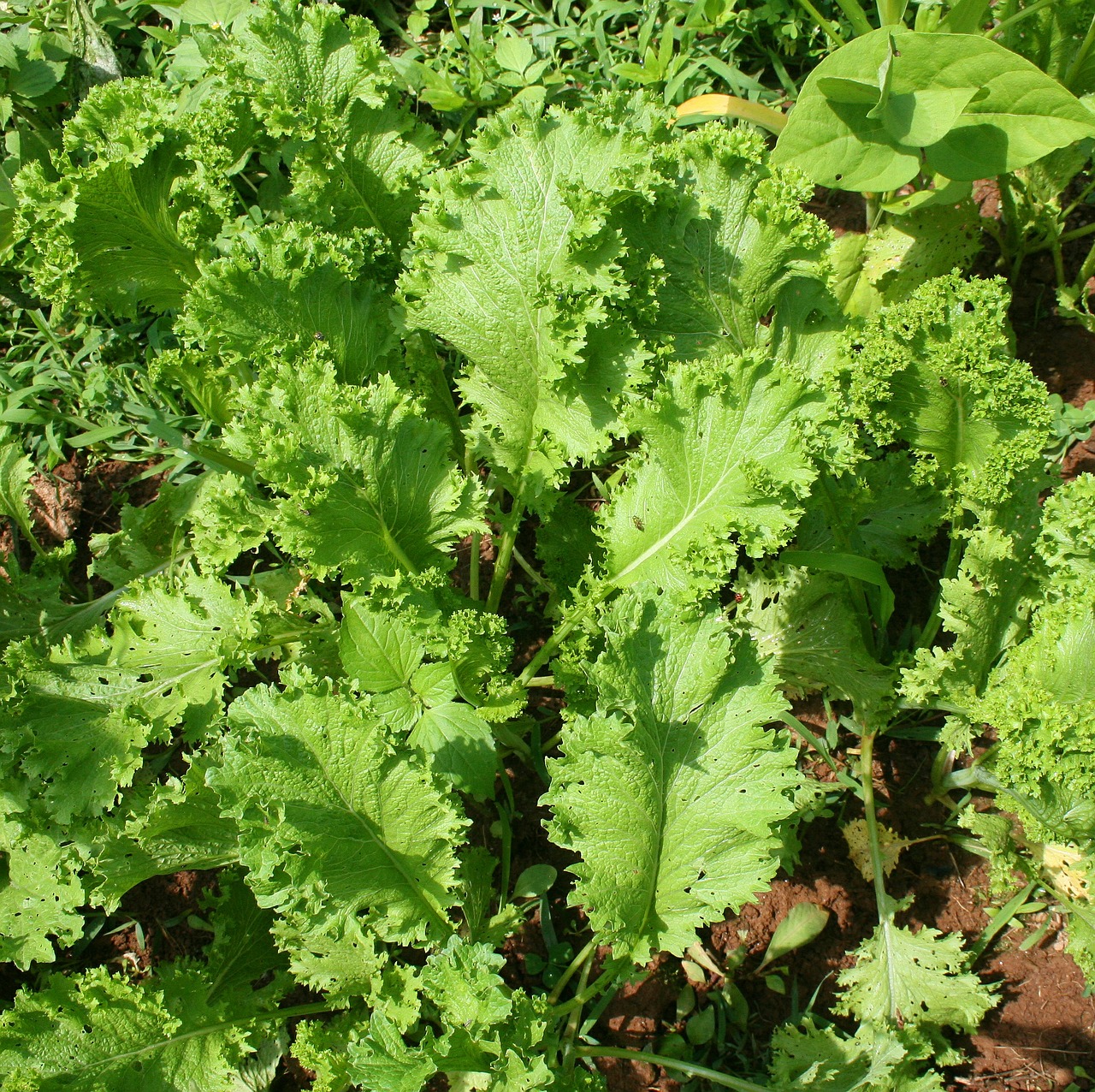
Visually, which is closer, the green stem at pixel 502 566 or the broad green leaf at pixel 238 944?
the broad green leaf at pixel 238 944

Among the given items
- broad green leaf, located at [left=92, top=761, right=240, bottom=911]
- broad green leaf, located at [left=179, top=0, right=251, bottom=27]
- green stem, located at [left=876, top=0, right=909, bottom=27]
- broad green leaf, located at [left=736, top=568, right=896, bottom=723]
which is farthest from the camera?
broad green leaf, located at [left=179, top=0, right=251, bottom=27]

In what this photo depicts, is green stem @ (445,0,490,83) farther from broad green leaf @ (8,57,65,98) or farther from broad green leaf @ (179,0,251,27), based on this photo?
broad green leaf @ (8,57,65,98)

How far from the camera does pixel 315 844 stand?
2543mm

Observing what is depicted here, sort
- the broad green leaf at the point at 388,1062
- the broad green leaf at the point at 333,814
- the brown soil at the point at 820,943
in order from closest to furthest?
1. the broad green leaf at the point at 388,1062
2. the broad green leaf at the point at 333,814
3. the brown soil at the point at 820,943

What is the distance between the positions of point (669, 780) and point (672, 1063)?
935 mm

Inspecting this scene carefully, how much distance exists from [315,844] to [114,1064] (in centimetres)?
97

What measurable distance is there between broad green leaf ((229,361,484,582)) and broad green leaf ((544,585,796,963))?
694mm

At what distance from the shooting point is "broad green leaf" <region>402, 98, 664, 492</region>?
112 inches

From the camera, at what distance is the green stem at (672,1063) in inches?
109

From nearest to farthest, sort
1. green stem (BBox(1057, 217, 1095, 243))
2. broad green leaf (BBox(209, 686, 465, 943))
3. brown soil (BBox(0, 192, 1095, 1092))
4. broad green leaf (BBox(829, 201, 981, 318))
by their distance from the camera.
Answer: broad green leaf (BBox(209, 686, 465, 943)), brown soil (BBox(0, 192, 1095, 1092)), broad green leaf (BBox(829, 201, 981, 318)), green stem (BBox(1057, 217, 1095, 243))

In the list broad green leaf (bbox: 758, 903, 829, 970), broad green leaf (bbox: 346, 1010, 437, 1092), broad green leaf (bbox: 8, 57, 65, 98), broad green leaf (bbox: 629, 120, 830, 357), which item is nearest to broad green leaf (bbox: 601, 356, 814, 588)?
broad green leaf (bbox: 629, 120, 830, 357)

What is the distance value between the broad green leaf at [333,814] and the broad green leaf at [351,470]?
468 mm

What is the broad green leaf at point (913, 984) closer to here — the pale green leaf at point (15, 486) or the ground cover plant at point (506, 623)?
the ground cover plant at point (506, 623)

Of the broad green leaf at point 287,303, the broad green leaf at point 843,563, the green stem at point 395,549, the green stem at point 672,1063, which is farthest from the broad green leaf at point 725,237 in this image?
the green stem at point 672,1063
